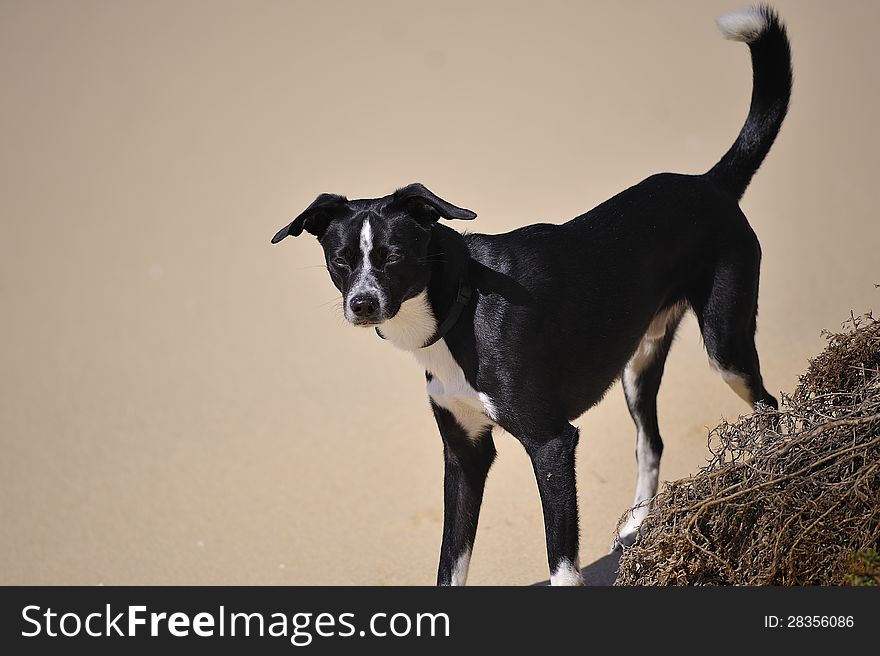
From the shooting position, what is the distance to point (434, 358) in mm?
3711

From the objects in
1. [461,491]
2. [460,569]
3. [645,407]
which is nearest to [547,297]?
[461,491]

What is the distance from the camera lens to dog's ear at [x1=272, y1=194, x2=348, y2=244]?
357 centimetres

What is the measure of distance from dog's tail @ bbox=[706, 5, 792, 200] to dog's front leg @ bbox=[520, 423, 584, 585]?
1350 mm

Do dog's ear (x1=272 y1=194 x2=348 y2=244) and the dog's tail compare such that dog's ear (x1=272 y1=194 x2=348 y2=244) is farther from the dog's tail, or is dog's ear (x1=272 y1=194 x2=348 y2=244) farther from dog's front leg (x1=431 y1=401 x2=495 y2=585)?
the dog's tail

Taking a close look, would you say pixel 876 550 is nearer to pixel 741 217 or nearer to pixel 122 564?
pixel 741 217

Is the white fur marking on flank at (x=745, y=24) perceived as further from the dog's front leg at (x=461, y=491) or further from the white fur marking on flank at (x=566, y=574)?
the white fur marking on flank at (x=566, y=574)

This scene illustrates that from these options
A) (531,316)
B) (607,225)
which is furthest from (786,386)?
(531,316)

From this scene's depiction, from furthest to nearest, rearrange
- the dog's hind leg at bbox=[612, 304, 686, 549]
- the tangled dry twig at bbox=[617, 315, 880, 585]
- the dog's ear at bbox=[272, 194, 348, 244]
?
the dog's hind leg at bbox=[612, 304, 686, 549], the dog's ear at bbox=[272, 194, 348, 244], the tangled dry twig at bbox=[617, 315, 880, 585]

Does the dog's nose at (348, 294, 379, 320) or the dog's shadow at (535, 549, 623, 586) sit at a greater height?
the dog's nose at (348, 294, 379, 320)

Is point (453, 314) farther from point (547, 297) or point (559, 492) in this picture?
point (559, 492)

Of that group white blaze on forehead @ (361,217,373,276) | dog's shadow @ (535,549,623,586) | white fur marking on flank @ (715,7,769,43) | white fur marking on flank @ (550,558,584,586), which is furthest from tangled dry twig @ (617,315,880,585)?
white fur marking on flank @ (715,7,769,43)

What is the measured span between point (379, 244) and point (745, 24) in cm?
174

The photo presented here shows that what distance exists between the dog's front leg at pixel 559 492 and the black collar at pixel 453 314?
1.31 ft

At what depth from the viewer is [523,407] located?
3.62 metres
